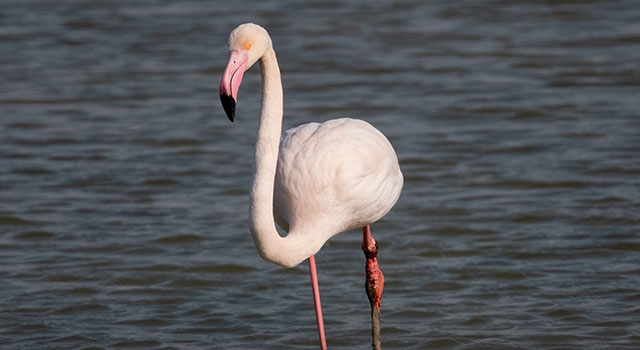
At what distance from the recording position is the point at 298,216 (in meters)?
5.85

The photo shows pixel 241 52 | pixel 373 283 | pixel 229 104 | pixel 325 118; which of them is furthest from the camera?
pixel 325 118

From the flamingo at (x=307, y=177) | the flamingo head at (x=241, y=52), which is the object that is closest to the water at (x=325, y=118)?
the flamingo at (x=307, y=177)

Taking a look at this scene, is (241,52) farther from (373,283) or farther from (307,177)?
(373,283)

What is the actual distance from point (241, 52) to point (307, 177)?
40.0 inches

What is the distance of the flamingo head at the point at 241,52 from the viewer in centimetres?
499

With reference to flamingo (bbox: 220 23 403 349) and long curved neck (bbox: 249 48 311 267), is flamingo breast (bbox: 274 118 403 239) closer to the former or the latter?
flamingo (bbox: 220 23 403 349)

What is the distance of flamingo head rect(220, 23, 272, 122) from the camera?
197 inches

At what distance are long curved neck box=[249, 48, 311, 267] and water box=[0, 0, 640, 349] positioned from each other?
1506 millimetres

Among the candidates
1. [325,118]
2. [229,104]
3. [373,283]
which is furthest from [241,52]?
[325,118]

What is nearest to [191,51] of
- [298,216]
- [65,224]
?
[65,224]

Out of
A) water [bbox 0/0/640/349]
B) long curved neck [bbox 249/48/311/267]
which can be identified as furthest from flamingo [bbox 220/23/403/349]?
water [bbox 0/0/640/349]

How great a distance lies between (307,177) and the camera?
595 centimetres

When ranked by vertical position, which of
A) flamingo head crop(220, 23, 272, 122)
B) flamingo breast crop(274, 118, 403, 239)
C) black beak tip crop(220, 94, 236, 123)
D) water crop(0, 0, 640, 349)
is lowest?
water crop(0, 0, 640, 349)

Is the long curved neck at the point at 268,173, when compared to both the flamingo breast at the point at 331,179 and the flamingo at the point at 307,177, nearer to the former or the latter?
the flamingo at the point at 307,177
